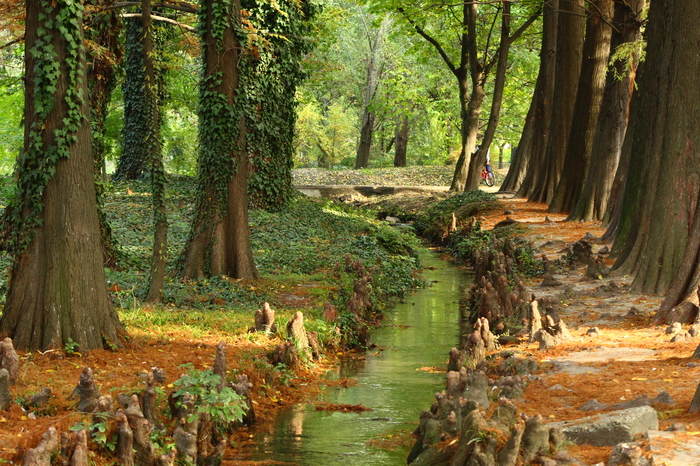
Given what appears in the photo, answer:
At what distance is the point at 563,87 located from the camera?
2748cm

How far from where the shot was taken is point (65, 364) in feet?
26.5

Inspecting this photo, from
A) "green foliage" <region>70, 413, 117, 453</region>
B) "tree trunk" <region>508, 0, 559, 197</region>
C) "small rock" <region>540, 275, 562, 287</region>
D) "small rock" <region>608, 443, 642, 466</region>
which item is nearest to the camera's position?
"small rock" <region>608, 443, 642, 466</region>

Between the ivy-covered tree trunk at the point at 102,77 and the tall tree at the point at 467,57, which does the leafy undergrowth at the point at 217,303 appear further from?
the tall tree at the point at 467,57

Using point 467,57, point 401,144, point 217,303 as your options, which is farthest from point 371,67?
point 217,303

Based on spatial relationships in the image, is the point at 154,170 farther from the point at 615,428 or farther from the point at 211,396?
the point at 615,428

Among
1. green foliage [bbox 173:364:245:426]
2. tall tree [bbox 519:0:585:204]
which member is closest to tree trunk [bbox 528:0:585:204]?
tall tree [bbox 519:0:585:204]

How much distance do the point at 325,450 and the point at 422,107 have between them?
146ft

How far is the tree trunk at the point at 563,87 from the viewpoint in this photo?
Result: 26.7 m

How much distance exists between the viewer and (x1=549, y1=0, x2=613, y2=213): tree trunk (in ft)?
75.0

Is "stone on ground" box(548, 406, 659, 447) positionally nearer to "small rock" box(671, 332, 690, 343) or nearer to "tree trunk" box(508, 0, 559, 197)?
"small rock" box(671, 332, 690, 343)

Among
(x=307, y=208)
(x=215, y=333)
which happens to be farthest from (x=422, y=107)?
(x=215, y=333)

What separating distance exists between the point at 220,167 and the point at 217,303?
2.88m

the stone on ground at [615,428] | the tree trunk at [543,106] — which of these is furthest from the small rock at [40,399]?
the tree trunk at [543,106]

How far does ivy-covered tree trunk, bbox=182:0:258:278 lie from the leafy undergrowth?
18.3 inches
